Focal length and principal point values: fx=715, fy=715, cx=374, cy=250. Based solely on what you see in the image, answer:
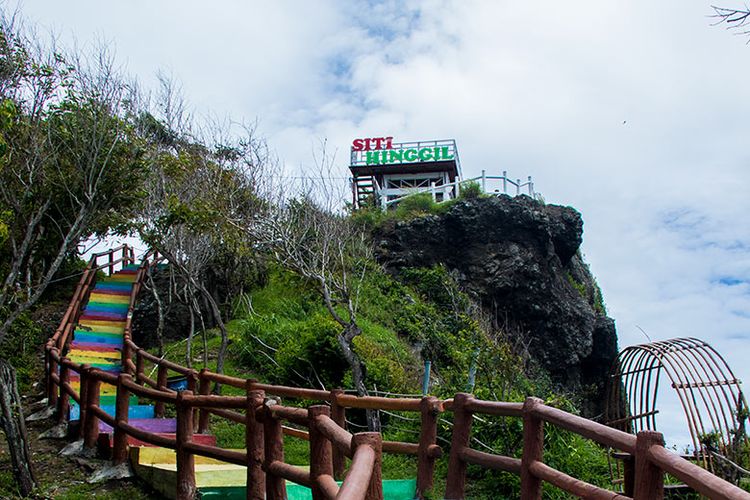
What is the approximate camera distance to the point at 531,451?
4645 mm

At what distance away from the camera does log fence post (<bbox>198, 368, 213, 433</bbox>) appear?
8891mm

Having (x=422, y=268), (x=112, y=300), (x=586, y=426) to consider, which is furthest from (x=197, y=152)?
(x=586, y=426)

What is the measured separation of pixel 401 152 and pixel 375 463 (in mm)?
29796

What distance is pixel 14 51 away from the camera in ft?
31.4

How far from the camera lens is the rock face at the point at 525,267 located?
71.5 ft

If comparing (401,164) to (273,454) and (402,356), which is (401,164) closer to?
(402,356)

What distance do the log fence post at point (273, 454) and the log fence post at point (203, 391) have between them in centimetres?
401

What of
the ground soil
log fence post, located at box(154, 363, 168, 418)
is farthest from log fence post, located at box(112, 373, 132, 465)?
log fence post, located at box(154, 363, 168, 418)

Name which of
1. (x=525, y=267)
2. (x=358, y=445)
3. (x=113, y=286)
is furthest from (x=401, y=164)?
(x=358, y=445)

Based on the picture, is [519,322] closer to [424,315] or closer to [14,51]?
[424,315]

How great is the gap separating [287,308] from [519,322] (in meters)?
7.79

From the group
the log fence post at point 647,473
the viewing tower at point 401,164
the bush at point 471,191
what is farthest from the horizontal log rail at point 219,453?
the viewing tower at point 401,164

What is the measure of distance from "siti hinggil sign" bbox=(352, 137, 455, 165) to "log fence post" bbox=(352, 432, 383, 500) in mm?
29299

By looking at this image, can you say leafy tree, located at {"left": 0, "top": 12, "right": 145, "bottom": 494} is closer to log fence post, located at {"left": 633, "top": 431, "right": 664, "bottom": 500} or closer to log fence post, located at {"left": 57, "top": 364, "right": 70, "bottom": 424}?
log fence post, located at {"left": 57, "top": 364, "right": 70, "bottom": 424}
